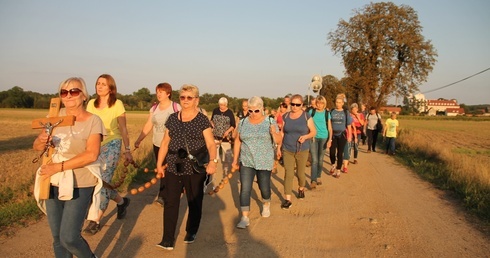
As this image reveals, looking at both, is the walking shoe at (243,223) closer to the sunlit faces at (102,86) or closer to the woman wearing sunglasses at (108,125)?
the woman wearing sunglasses at (108,125)

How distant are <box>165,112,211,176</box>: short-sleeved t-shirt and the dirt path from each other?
101cm

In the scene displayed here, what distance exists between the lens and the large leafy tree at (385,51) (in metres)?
31.7

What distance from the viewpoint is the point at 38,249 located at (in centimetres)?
439

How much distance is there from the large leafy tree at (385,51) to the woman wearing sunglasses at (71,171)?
3113 centimetres

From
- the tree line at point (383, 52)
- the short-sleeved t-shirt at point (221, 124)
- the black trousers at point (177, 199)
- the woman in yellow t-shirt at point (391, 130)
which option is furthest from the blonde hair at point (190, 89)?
the tree line at point (383, 52)

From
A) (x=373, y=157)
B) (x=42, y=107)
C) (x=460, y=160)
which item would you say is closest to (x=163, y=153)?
(x=460, y=160)

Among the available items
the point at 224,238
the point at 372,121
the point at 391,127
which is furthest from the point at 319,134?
the point at 372,121

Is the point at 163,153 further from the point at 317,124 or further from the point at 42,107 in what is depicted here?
the point at 42,107

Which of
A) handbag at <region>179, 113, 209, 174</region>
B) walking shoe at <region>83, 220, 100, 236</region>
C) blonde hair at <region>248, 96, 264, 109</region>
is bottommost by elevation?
walking shoe at <region>83, 220, 100, 236</region>

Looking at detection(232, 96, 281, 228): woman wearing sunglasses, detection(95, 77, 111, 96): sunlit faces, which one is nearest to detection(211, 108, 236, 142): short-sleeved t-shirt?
detection(232, 96, 281, 228): woman wearing sunglasses

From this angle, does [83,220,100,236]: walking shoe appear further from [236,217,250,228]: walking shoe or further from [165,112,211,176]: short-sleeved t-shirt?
[236,217,250,228]: walking shoe

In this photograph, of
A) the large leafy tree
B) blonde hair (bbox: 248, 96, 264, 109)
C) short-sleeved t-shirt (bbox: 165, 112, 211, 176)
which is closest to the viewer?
short-sleeved t-shirt (bbox: 165, 112, 211, 176)

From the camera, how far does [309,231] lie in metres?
5.19

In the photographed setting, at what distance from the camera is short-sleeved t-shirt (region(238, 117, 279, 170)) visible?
562 centimetres
